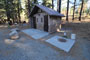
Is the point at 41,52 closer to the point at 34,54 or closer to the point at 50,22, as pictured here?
the point at 34,54

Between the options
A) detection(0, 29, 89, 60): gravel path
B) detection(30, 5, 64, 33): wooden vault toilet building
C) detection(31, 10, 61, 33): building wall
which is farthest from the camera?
detection(31, 10, 61, 33): building wall

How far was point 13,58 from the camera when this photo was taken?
116 inches

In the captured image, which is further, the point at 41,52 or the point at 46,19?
the point at 46,19

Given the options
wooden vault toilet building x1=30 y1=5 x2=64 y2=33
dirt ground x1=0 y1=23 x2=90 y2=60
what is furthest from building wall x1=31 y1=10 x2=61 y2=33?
dirt ground x1=0 y1=23 x2=90 y2=60

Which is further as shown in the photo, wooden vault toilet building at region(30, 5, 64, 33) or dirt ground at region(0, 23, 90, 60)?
wooden vault toilet building at region(30, 5, 64, 33)

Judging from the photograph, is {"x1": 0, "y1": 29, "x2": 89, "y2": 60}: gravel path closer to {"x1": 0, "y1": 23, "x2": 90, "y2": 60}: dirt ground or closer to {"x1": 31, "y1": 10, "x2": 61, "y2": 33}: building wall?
{"x1": 0, "y1": 23, "x2": 90, "y2": 60}: dirt ground

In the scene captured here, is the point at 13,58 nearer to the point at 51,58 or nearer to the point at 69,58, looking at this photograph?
the point at 51,58

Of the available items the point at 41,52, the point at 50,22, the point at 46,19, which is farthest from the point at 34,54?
the point at 46,19

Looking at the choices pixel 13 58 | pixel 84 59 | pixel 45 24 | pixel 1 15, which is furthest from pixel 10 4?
pixel 84 59

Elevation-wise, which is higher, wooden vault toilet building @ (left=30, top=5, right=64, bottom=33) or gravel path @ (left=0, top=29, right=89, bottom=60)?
wooden vault toilet building @ (left=30, top=5, right=64, bottom=33)

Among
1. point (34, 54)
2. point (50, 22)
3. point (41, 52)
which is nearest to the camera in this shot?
point (34, 54)

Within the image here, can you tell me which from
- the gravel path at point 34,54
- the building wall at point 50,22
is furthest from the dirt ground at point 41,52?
the building wall at point 50,22

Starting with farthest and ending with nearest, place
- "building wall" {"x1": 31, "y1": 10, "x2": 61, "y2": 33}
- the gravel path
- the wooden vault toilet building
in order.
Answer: "building wall" {"x1": 31, "y1": 10, "x2": 61, "y2": 33}, the wooden vault toilet building, the gravel path

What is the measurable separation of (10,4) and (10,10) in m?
1.75
